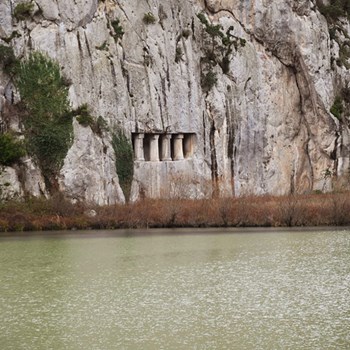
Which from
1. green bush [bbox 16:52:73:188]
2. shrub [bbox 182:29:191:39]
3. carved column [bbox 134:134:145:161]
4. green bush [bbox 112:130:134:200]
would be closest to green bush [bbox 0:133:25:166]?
green bush [bbox 16:52:73:188]

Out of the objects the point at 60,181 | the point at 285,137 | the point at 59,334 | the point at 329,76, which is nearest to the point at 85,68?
the point at 60,181

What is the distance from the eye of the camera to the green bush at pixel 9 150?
4756 cm

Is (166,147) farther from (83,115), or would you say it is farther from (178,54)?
(83,115)

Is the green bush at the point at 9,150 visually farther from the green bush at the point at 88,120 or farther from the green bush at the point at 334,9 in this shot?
the green bush at the point at 334,9

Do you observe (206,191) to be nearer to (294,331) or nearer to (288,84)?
(288,84)

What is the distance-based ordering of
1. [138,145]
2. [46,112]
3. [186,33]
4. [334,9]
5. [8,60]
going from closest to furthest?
[8,60]
[46,112]
[138,145]
[186,33]
[334,9]

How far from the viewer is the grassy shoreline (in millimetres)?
46656

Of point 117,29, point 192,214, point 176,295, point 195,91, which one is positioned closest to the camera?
point 176,295

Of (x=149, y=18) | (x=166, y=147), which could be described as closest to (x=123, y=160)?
(x=166, y=147)

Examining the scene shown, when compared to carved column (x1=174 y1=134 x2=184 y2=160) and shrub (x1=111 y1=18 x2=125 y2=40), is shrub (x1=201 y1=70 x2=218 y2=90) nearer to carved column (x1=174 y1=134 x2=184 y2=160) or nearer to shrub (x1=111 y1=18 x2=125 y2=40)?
carved column (x1=174 y1=134 x2=184 y2=160)

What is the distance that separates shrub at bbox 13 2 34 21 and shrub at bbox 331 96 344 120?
2602 cm

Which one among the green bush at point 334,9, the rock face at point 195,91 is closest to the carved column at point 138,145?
the rock face at point 195,91

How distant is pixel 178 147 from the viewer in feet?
191

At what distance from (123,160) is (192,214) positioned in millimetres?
7451
